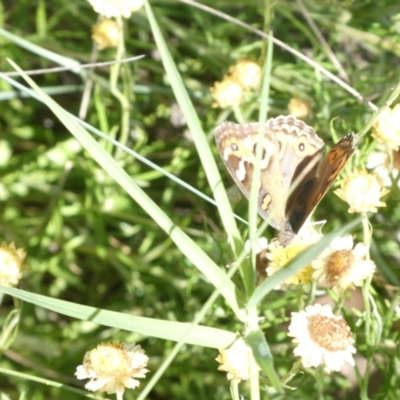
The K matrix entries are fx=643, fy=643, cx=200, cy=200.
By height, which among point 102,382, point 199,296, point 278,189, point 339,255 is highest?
point 199,296

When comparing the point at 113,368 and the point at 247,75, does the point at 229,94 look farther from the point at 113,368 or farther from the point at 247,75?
the point at 113,368

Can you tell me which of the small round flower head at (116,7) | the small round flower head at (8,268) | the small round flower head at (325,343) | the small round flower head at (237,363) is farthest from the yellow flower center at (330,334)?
the small round flower head at (116,7)

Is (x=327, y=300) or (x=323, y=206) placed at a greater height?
(x=323, y=206)

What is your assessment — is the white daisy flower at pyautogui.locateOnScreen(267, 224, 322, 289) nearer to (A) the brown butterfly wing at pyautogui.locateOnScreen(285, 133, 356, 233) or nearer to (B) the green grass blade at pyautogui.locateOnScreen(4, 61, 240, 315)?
(A) the brown butterfly wing at pyautogui.locateOnScreen(285, 133, 356, 233)

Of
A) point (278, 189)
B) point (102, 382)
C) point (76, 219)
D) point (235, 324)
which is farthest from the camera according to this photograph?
point (76, 219)

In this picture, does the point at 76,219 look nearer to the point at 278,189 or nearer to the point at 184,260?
the point at 184,260

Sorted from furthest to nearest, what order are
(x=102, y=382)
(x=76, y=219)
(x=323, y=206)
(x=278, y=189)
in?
(x=76, y=219), (x=323, y=206), (x=278, y=189), (x=102, y=382)

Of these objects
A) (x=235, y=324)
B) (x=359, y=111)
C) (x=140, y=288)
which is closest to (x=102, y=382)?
(x=235, y=324)
